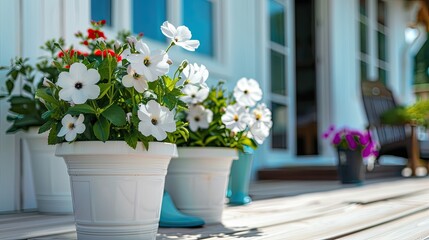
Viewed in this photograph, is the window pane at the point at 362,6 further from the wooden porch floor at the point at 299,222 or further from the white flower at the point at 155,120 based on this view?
the white flower at the point at 155,120

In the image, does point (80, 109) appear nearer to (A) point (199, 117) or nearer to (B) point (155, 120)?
(B) point (155, 120)

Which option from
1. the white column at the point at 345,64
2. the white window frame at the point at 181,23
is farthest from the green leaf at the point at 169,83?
the white column at the point at 345,64

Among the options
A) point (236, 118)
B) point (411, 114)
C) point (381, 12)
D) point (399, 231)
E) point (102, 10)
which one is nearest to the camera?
point (399, 231)

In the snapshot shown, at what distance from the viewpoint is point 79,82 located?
4.42 ft

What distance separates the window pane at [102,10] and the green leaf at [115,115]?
71.1 inches

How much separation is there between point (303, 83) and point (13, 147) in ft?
14.7

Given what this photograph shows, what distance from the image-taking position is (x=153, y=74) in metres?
1.36

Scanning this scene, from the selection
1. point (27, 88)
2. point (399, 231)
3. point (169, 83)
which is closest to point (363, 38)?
point (27, 88)

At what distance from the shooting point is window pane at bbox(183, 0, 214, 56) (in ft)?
13.0

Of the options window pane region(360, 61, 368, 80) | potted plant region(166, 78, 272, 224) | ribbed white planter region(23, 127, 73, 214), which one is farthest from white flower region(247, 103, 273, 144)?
window pane region(360, 61, 368, 80)

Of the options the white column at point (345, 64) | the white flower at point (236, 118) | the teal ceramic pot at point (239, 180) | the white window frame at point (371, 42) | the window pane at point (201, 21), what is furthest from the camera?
the white window frame at point (371, 42)

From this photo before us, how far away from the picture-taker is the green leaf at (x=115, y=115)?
1.35 m

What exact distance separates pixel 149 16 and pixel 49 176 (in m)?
1.55

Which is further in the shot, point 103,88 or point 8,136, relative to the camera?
point 8,136
